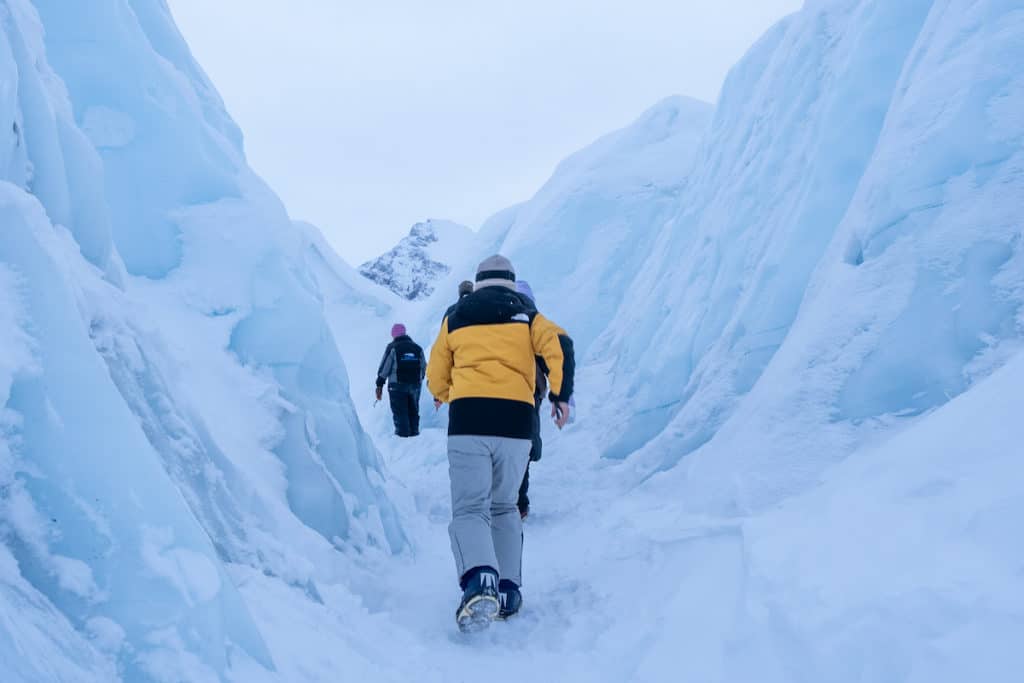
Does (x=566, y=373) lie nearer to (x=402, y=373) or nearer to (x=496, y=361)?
(x=496, y=361)

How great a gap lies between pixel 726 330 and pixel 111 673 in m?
4.59

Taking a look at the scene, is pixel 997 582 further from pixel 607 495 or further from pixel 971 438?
pixel 607 495

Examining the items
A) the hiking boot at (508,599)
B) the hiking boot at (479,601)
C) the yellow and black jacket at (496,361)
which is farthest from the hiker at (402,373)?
the hiking boot at (479,601)

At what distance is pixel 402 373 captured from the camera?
7.91m

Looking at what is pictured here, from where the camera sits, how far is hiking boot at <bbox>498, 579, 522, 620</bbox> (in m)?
3.13

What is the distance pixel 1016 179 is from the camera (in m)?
3.24

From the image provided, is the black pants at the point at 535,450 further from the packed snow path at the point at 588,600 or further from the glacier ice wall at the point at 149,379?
the glacier ice wall at the point at 149,379

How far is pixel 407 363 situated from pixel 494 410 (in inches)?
190

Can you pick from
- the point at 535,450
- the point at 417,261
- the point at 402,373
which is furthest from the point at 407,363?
the point at 417,261

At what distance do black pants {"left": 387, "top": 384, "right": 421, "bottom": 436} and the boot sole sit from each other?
17.2 feet

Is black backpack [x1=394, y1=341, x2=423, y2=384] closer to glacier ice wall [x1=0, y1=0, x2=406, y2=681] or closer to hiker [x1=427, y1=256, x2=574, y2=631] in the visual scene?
glacier ice wall [x1=0, y1=0, x2=406, y2=681]

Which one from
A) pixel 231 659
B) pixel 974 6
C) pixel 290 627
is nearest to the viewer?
pixel 231 659

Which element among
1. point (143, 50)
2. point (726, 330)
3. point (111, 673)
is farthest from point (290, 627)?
point (143, 50)

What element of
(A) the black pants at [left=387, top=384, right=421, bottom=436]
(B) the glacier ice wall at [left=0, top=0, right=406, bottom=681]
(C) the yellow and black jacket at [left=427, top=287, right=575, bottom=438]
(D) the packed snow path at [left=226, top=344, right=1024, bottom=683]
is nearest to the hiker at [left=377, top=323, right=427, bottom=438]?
(A) the black pants at [left=387, top=384, right=421, bottom=436]
